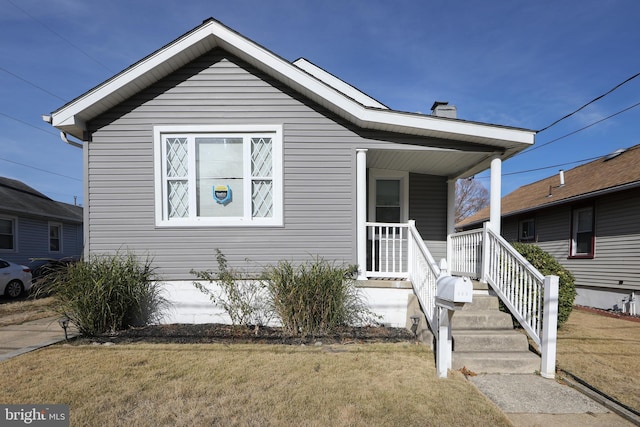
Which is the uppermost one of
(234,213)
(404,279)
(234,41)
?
(234,41)

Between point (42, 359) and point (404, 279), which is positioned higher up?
point (404, 279)

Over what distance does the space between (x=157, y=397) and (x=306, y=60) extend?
27.0 feet

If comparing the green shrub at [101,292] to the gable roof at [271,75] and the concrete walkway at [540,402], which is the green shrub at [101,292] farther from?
the gable roof at [271,75]

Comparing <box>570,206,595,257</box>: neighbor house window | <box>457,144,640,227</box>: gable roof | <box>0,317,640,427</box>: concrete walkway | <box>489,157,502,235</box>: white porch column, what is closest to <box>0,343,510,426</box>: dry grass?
<box>0,317,640,427</box>: concrete walkway

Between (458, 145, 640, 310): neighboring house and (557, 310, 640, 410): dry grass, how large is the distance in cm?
233

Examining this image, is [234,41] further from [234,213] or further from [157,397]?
[157,397]

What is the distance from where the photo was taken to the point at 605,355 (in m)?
4.68

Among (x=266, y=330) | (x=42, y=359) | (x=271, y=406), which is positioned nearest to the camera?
(x=271, y=406)

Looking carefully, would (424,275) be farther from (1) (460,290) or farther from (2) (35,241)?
(2) (35,241)

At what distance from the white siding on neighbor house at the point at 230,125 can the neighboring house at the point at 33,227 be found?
1054 centimetres

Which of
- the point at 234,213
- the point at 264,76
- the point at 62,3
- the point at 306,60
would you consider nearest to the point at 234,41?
the point at 264,76

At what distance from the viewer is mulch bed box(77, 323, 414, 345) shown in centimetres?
495

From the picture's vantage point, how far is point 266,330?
548cm

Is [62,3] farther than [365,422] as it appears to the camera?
Yes
